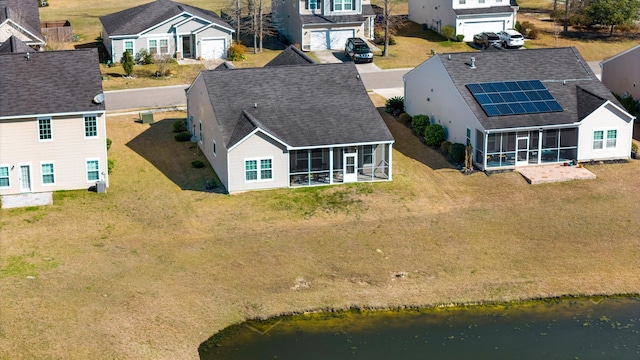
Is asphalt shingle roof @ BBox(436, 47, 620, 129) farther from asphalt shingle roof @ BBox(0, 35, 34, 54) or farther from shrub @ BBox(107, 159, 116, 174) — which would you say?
asphalt shingle roof @ BBox(0, 35, 34, 54)

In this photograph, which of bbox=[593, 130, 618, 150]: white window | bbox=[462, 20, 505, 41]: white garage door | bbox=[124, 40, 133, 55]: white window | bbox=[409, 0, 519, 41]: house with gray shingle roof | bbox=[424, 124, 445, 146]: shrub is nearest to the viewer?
bbox=[593, 130, 618, 150]: white window

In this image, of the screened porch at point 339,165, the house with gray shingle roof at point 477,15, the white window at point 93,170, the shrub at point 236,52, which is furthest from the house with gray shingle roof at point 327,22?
the white window at point 93,170

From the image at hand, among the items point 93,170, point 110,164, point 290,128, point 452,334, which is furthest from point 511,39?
point 452,334

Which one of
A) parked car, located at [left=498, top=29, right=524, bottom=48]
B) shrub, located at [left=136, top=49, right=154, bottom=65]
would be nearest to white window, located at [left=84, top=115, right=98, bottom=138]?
shrub, located at [left=136, top=49, right=154, bottom=65]

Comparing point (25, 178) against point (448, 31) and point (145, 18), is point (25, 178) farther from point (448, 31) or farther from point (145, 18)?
point (448, 31)

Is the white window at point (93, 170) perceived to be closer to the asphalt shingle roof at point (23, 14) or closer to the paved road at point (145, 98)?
the paved road at point (145, 98)

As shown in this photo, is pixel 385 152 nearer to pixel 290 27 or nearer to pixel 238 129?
pixel 238 129

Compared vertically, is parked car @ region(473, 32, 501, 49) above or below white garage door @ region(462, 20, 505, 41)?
below
